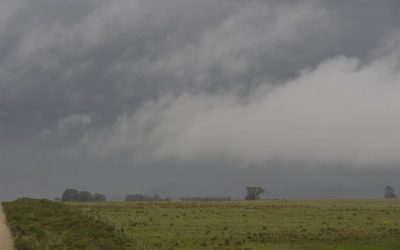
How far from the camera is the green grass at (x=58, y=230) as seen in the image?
49.6m

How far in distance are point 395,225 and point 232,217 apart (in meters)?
22.3

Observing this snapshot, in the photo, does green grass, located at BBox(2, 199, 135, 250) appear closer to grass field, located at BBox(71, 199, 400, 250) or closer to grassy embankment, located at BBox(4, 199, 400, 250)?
grassy embankment, located at BBox(4, 199, 400, 250)

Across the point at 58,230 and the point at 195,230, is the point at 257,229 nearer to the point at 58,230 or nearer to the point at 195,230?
the point at 195,230

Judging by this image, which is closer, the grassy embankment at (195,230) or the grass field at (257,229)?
the grassy embankment at (195,230)

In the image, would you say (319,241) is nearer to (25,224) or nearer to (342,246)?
(342,246)

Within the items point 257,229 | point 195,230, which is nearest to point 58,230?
point 195,230

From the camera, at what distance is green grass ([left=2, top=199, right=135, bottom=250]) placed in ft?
163

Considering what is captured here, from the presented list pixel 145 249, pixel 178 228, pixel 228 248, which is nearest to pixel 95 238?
pixel 145 249

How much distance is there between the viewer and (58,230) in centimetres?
5922

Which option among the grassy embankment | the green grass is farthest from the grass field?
the green grass

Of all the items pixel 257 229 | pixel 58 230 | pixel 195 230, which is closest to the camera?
pixel 58 230

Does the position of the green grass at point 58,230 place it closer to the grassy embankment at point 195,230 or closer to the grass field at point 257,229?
the grassy embankment at point 195,230

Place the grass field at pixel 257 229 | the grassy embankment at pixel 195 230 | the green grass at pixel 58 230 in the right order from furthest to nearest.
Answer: the grass field at pixel 257 229, the grassy embankment at pixel 195 230, the green grass at pixel 58 230

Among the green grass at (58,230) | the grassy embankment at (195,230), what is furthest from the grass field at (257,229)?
the green grass at (58,230)
